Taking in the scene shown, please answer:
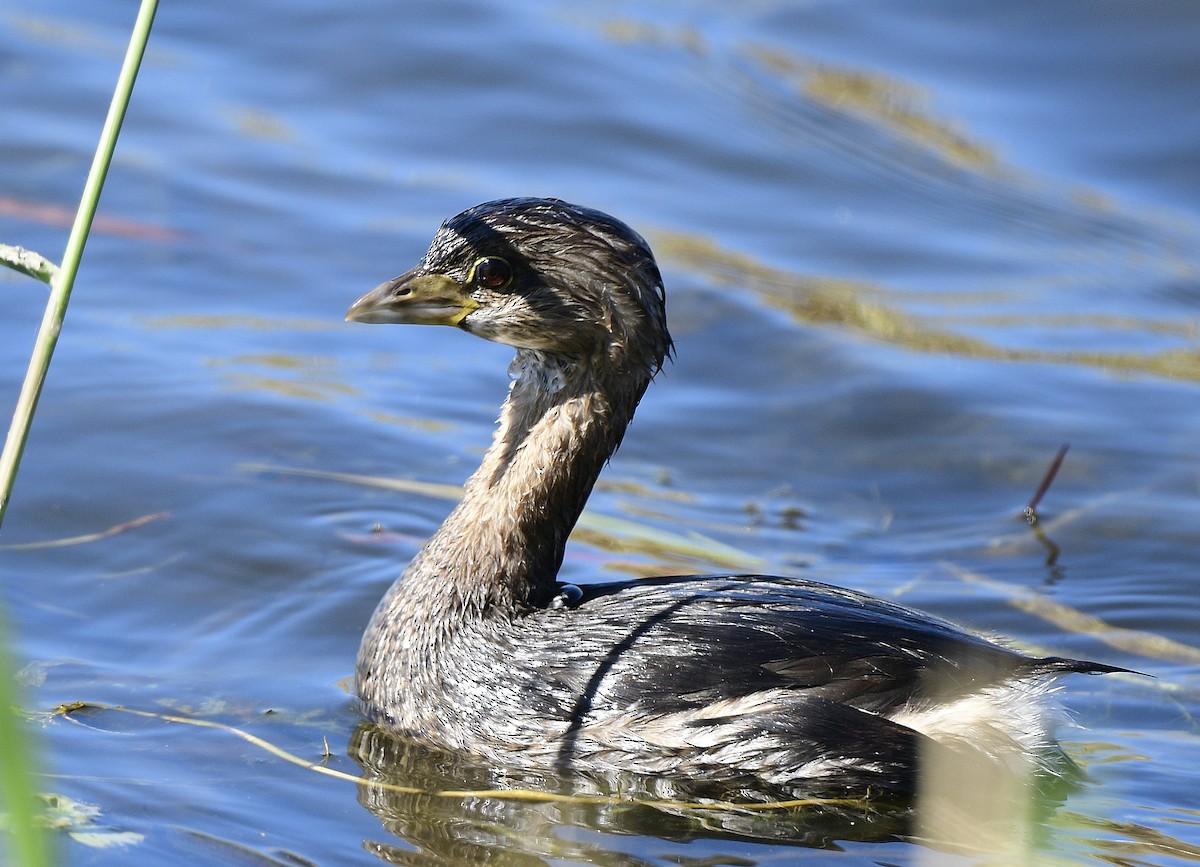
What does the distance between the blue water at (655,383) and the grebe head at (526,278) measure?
1.29m

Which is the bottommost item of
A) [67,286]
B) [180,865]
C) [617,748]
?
[180,865]

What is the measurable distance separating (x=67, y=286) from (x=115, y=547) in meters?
3.87

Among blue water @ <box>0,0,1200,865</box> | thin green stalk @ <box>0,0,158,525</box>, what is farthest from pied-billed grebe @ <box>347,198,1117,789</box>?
thin green stalk @ <box>0,0,158,525</box>

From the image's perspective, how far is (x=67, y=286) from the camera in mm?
2709

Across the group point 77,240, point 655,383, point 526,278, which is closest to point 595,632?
point 526,278

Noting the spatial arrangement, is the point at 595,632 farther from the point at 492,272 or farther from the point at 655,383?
the point at 655,383

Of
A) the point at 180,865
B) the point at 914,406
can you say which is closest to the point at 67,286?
the point at 180,865

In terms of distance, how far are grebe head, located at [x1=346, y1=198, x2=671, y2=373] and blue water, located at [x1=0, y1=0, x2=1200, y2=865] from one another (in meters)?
1.29

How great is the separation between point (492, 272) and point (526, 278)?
104mm

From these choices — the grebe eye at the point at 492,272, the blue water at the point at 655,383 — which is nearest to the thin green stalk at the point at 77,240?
the blue water at the point at 655,383

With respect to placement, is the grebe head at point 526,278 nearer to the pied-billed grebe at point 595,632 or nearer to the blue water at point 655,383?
the pied-billed grebe at point 595,632

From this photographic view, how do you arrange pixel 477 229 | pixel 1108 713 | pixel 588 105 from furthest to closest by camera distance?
pixel 588 105, pixel 1108 713, pixel 477 229

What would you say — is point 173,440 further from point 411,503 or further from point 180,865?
point 180,865

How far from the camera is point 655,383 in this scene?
8.46 metres
